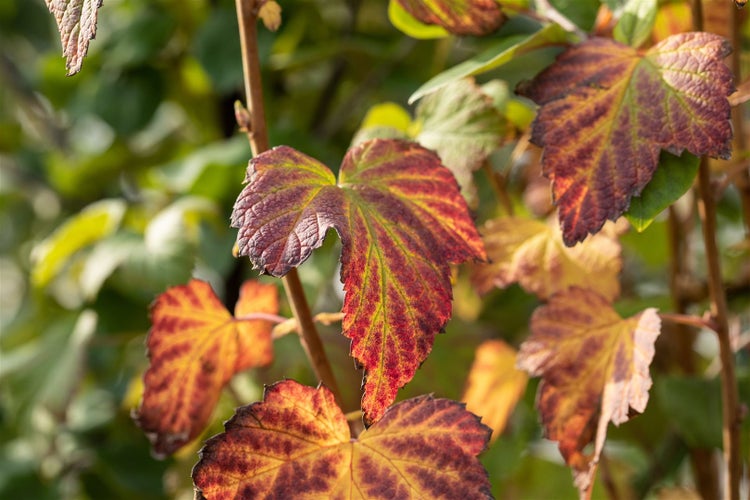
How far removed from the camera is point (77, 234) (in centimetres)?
83

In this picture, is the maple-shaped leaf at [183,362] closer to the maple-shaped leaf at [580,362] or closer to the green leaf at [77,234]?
the maple-shaped leaf at [580,362]

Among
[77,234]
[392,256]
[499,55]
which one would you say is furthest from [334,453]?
[77,234]

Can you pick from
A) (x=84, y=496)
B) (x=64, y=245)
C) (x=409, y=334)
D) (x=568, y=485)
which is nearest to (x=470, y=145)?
(x=409, y=334)

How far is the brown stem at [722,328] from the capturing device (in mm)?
428

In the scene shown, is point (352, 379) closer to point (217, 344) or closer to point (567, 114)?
point (217, 344)

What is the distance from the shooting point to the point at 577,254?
52cm

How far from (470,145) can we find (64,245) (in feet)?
1.58

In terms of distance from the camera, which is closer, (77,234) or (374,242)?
(374,242)

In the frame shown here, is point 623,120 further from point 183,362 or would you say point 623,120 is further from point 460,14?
point 183,362

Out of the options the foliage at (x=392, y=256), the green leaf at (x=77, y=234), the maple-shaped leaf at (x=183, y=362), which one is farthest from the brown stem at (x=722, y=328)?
the green leaf at (x=77, y=234)

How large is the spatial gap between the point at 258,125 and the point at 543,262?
206 mm

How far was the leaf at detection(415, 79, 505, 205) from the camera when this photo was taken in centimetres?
50

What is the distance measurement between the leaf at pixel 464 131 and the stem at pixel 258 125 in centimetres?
14

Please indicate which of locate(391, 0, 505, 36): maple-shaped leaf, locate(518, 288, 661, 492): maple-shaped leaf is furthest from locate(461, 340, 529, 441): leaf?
locate(391, 0, 505, 36): maple-shaped leaf
